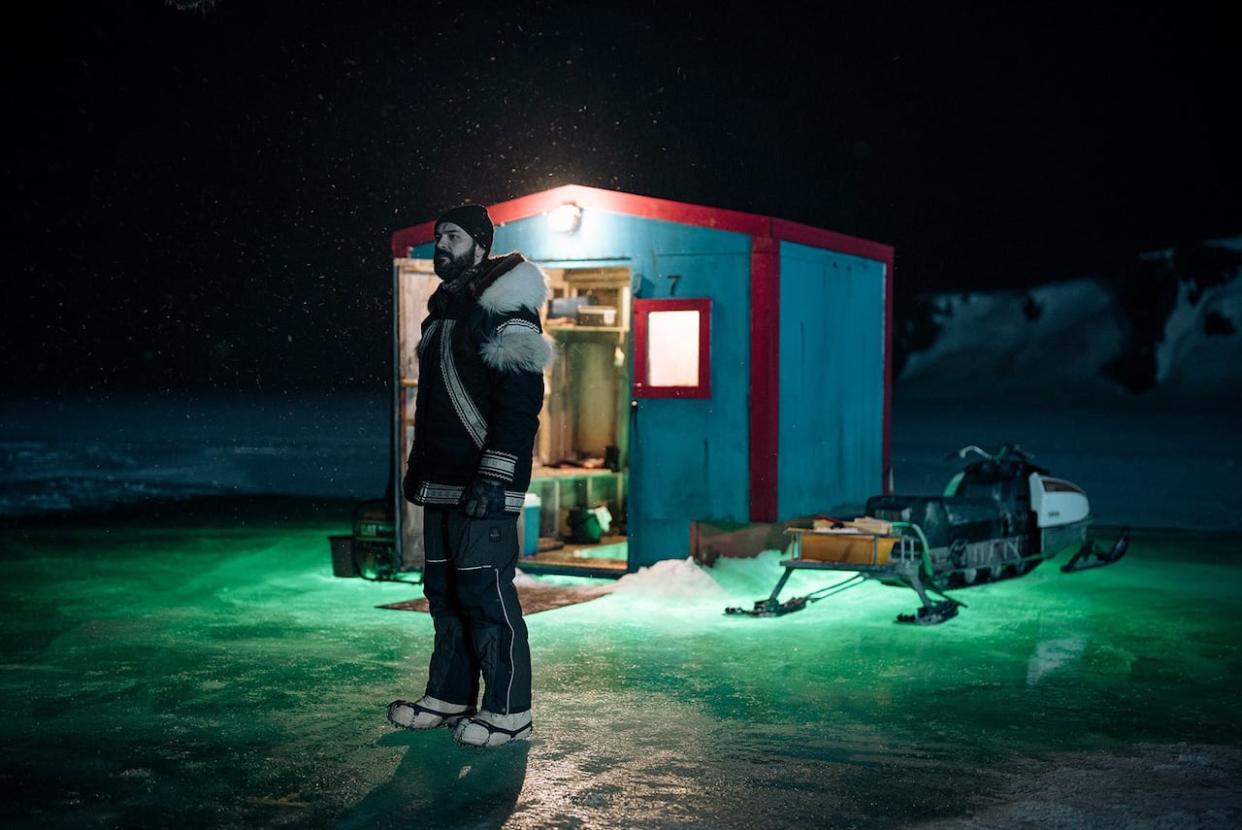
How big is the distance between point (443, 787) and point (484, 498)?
111 centimetres

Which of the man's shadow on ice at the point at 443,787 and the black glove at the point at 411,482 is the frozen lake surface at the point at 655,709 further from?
the black glove at the point at 411,482

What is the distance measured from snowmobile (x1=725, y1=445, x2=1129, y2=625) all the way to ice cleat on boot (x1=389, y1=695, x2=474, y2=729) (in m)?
3.20

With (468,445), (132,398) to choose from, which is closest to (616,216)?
(468,445)

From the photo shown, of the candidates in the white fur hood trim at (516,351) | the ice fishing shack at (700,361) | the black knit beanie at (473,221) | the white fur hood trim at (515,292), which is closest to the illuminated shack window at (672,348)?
the ice fishing shack at (700,361)

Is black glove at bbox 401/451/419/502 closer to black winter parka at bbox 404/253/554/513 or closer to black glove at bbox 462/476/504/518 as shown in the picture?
black winter parka at bbox 404/253/554/513

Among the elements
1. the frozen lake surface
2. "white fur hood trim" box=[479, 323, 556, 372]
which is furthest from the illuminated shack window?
"white fur hood trim" box=[479, 323, 556, 372]

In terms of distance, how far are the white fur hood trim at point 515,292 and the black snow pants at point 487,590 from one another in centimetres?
86

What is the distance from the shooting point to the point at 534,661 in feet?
24.4

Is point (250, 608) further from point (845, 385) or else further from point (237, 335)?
point (237, 335)

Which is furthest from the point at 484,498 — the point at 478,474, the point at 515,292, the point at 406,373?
the point at 406,373

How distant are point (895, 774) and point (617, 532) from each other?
A: 7.93 metres

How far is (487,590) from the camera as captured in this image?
5.68 metres

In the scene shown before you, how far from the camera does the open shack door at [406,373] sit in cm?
1030

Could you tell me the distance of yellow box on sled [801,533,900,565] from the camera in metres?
8.62
